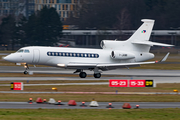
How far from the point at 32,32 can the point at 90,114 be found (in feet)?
290

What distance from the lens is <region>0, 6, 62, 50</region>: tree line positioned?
10156 cm

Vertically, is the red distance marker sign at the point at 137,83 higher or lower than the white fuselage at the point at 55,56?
lower

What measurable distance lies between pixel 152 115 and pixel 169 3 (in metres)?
109

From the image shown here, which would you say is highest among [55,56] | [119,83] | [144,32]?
[144,32]

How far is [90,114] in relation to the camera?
56.5ft

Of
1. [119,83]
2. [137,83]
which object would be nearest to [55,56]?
[119,83]

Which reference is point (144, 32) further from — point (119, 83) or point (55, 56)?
point (119, 83)

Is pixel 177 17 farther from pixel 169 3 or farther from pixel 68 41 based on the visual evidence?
pixel 68 41

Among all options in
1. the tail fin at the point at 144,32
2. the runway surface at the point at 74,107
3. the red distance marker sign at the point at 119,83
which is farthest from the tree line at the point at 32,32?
the runway surface at the point at 74,107

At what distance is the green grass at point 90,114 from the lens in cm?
1624

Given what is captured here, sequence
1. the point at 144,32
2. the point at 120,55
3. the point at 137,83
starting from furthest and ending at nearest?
the point at 144,32 < the point at 120,55 < the point at 137,83

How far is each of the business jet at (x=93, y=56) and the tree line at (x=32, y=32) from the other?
62.9m

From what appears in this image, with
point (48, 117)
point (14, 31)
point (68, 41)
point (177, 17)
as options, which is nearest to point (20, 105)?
point (48, 117)

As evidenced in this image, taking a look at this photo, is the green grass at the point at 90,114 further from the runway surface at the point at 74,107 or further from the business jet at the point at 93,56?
the business jet at the point at 93,56
